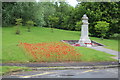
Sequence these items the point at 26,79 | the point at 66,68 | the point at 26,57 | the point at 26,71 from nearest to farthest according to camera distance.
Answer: the point at 26,79 < the point at 26,71 < the point at 66,68 < the point at 26,57

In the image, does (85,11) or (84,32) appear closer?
(84,32)

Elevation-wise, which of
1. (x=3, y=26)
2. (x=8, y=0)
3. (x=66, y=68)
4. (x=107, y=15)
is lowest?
(x=66, y=68)

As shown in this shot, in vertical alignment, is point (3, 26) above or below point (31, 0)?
below

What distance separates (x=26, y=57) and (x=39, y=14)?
22.4m

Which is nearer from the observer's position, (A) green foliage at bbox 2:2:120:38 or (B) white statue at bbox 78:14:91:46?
(B) white statue at bbox 78:14:91:46

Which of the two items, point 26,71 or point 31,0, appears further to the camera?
point 31,0

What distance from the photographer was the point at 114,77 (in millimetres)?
8461

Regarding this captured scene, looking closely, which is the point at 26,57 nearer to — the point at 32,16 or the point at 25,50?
the point at 25,50

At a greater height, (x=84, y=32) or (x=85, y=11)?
(x=85, y=11)

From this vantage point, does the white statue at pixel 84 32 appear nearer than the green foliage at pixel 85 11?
Yes

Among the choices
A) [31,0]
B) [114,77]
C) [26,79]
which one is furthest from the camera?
[31,0]

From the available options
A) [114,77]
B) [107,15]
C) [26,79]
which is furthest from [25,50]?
[107,15]

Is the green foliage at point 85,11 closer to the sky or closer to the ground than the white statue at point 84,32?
closer to the sky

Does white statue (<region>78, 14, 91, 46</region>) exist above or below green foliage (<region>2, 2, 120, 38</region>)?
below
